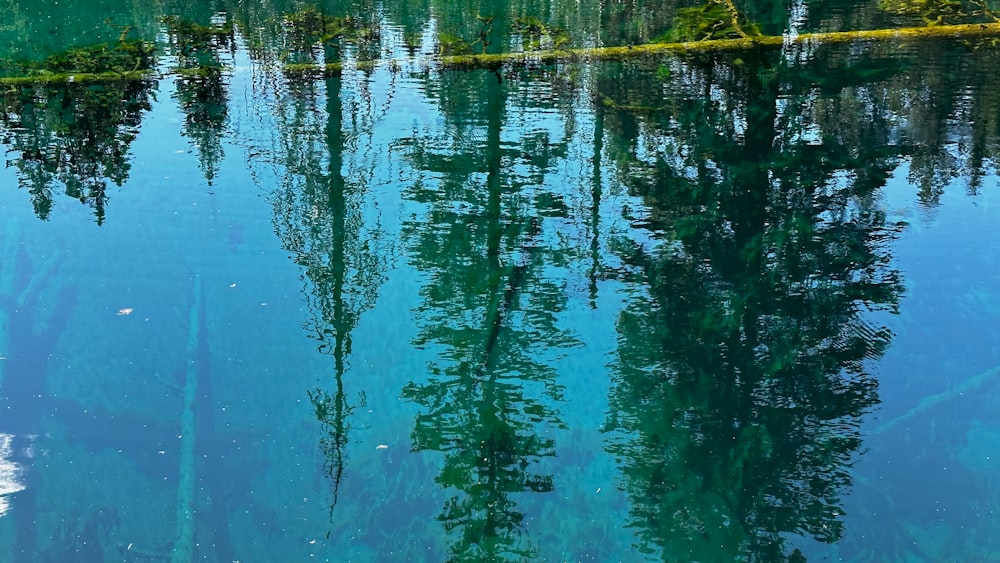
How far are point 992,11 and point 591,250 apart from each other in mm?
6332

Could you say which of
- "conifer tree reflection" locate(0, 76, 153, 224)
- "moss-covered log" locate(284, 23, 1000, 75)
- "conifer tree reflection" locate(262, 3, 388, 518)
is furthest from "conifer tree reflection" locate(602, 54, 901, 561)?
"conifer tree reflection" locate(0, 76, 153, 224)

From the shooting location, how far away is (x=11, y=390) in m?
3.42

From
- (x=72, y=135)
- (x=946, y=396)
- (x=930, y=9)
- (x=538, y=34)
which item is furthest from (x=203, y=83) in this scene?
(x=930, y=9)

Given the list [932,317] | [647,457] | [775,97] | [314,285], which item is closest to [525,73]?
[775,97]

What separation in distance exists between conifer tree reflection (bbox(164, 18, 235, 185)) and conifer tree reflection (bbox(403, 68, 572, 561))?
132 cm

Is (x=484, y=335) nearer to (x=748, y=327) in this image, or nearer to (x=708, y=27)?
(x=748, y=327)

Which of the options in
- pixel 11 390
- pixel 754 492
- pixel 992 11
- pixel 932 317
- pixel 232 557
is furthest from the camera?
pixel 992 11

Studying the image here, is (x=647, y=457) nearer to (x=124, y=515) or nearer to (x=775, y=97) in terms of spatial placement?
(x=124, y=515)

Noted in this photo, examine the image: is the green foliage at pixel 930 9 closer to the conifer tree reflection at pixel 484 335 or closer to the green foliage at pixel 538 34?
the green foliage at pixel 538 34

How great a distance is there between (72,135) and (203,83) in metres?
1.37

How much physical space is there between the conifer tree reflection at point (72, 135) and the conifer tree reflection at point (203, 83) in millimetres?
327

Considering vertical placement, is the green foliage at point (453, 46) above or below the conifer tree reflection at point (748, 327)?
above

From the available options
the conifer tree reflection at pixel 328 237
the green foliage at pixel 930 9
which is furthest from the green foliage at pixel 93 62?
the green foliage at pixel 930 9

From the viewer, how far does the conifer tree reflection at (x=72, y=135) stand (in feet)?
17.4
